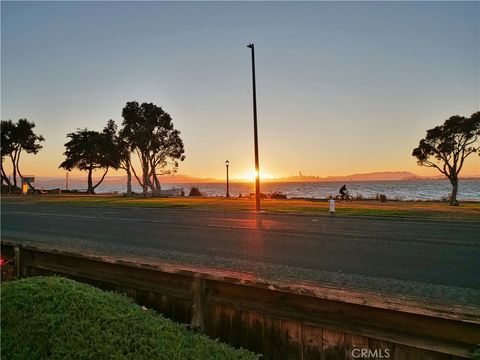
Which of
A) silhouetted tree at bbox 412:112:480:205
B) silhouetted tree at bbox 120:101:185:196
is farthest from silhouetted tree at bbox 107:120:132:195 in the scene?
silhouetted tree at bbox 412:112:480:205

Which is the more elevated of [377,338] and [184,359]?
[377,338]

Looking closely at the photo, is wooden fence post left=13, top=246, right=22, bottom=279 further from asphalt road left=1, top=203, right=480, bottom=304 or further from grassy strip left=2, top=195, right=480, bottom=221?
grassy strip left=2, top=195, right=480, bottom=221

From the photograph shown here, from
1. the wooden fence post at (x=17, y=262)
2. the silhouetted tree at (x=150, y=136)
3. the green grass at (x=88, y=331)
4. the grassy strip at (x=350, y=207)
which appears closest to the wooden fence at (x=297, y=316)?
the green grass at (x=88, y=331)

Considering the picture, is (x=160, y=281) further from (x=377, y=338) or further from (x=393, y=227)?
(x=393, y=227)

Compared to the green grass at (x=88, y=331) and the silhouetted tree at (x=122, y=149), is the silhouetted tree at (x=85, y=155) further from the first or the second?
the green grass at (x=88, y=331)

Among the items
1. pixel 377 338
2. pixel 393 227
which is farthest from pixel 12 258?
pixel 393 227

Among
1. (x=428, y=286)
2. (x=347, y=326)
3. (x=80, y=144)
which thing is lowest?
(x=428, y=286)

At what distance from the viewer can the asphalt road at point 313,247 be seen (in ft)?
23.4

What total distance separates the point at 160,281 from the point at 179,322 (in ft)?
1.88

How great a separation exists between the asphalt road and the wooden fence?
273cm

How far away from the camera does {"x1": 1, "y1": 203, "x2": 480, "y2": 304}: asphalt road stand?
7.13 m

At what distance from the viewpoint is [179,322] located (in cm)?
477

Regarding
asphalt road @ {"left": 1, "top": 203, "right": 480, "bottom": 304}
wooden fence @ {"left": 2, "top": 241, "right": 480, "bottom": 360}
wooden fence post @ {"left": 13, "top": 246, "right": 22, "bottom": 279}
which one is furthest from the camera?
asphalt road @ {"left": 1, "top": 203, "right": 480, "bottom": 304}

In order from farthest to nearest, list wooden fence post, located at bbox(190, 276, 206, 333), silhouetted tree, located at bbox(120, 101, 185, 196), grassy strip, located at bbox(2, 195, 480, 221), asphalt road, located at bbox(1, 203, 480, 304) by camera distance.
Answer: silhouetted tree, located at bbox(120, 101, 185, 196)
grassy strip, located at bbox(2, 195, 480, 221)
asphalt road, located at bbox(1, 203, 480, 304)
wooden fence post, located at bbox(190, 276, 206, 333)
